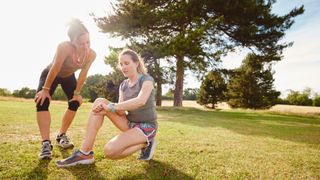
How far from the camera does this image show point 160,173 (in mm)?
3111

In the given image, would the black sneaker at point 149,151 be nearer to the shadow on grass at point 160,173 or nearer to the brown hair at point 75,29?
the shadow on grass at point 160,173

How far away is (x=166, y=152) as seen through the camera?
14.0ft

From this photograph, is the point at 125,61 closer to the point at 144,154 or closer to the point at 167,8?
the point at 144,154

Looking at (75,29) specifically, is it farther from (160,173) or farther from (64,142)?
(160,173)

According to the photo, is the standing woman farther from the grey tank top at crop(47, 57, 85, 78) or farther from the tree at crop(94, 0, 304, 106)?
the tree at crop(94, 0, 304, 106)

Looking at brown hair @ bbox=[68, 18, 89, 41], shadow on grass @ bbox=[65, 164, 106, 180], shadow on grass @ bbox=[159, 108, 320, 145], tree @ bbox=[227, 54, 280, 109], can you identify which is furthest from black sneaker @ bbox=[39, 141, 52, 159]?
tree @ bbox=[227, 54, 280, 109]

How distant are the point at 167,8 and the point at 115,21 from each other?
4.09 m

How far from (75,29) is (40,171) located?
6.50 feet

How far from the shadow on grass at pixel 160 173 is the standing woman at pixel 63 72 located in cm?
135

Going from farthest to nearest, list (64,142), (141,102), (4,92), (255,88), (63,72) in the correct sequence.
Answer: (4,92) < (255,88) < (64,142) < (63,72) < (141,102)

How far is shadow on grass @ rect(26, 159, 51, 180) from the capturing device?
2.83 m

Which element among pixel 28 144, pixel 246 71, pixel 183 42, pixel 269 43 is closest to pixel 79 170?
pixel 28 144

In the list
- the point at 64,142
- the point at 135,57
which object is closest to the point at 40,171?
the point at 64,142

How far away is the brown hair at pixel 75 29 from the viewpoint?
12.6 ft
